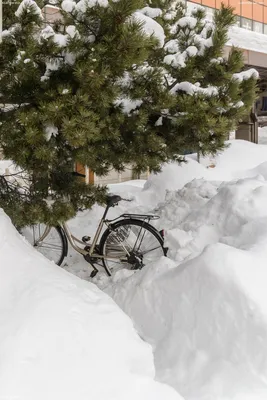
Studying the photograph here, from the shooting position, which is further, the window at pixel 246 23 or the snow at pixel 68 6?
the window at pixel 246 23

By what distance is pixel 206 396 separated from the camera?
2.75m

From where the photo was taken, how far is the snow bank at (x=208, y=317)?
2.91 meters

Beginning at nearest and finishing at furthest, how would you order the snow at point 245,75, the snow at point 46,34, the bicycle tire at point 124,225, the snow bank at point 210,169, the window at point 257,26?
the snow at point 46,34
the snow at point 245,75
the bicycle tire at point 124,225
the snow bank at point 210,169
the window at point 257,26

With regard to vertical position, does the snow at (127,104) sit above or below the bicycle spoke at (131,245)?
above

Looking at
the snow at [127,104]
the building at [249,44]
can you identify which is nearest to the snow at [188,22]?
the snow at [127,104]

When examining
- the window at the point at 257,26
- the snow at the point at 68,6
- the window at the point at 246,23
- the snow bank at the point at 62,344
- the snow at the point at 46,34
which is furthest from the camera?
the window at the point at 257,26

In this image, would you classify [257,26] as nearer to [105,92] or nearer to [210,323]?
[105,92]

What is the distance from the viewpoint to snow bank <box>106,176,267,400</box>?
2.91 m

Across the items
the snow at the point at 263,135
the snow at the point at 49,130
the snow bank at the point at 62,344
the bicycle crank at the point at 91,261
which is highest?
the snow at the point at 49,130

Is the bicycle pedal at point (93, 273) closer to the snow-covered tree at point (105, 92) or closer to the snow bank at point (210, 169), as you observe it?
the snow-covered tree at point (105, 92)

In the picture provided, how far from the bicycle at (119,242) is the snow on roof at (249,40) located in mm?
9808

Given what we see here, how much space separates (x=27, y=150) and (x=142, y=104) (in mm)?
1372

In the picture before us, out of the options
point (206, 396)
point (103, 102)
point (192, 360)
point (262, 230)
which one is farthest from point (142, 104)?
point (206, 396)

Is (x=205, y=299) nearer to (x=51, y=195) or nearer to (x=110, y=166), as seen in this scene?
(x=51, y=195)
